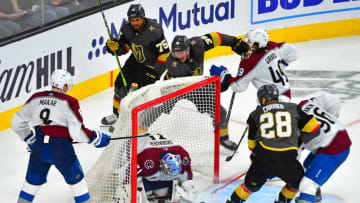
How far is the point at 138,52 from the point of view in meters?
6.14

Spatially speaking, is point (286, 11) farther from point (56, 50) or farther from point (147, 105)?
point (147, 105)

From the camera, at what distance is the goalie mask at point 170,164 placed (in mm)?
4449

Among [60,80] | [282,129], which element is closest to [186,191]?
[282,129]

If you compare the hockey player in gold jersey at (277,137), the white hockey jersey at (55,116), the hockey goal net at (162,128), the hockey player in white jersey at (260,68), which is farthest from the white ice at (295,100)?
the white hockey jersey at (55,116)

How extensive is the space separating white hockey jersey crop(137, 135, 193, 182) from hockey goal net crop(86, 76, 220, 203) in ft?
0.35

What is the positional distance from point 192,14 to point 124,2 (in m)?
1.16

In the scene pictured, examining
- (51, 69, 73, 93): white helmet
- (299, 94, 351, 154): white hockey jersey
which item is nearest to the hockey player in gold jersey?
(299, 94, 351, 154): white hockey jersey

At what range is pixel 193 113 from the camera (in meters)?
5.20

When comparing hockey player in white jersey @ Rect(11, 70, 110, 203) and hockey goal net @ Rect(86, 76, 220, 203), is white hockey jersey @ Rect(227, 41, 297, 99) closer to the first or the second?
hockey goal net @ Rect(86, 76, 220, 203)

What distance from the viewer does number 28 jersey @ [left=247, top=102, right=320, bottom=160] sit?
4.30 m

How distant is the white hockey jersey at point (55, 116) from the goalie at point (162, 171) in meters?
0.49

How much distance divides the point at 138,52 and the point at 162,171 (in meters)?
1.88

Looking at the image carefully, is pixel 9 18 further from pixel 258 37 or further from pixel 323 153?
pixel 323 153

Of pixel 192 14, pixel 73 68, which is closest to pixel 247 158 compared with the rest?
pixel 73 68
